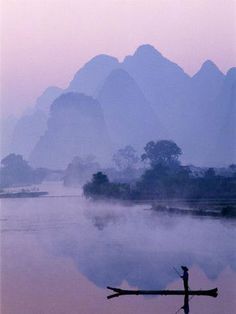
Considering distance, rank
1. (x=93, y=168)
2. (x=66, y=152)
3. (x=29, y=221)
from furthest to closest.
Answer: (x=66, y=152) → (x=93, y=168) → (x=29, y=221)

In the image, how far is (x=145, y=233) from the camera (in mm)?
8023

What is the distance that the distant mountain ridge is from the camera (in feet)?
90.3

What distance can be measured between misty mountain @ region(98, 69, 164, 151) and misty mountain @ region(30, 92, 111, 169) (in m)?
Answer: 2.13

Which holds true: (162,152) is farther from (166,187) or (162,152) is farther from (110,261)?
(110,261)

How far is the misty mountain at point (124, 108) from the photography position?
30.2 metres

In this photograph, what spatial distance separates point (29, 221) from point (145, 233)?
2456 mm

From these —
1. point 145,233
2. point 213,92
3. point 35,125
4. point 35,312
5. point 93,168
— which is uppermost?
point 213,92

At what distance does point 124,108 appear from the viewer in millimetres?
31172

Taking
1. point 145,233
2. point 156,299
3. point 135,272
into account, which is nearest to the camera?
point 156,299

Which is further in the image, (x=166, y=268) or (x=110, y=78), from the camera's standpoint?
(x=110, y=78)

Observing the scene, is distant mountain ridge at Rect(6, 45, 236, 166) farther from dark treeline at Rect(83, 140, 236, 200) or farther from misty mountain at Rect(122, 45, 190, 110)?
dark treeline at Rect(83, 140, 236, 200)

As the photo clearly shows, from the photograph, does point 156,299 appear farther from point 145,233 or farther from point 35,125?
point 35,125

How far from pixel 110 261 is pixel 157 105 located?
25919 millimetres

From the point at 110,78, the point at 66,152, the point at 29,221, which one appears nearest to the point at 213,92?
the point at 110,78
